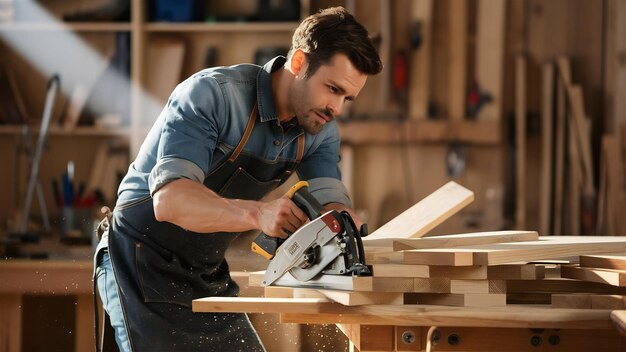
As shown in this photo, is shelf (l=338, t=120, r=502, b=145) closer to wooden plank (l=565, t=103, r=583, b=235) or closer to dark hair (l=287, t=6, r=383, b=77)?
wooden plank (l=565, t=103, r=583, b=235)

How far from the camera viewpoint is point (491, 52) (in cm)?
546

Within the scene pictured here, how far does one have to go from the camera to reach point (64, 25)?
18.2 feet

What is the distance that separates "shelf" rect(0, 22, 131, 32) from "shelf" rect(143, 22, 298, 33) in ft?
0.48

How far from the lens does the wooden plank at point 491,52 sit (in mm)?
5449

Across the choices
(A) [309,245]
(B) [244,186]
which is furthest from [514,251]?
(B) [244,186]

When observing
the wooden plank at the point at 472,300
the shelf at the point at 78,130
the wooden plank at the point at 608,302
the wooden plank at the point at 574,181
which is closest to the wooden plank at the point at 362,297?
the wooden plank at the point at 472,300

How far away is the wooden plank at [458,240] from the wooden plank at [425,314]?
0.33 metres

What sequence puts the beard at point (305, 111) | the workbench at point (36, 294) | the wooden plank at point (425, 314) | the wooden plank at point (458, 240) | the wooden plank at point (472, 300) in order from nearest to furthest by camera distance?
the wooden plank at point (425, 314), the wooden plank at point (472, 300), the wooden plank at point (458, 240), the beard at point (305, 111), the workbench at point (36, 294)

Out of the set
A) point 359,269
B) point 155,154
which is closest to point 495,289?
point 359,269

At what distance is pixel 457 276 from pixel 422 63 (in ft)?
10.4

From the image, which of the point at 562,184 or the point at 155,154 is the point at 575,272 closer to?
the point at 155,154

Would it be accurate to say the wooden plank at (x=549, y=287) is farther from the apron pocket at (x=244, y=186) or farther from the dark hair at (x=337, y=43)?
the apron pocket at (x=244, y=186)

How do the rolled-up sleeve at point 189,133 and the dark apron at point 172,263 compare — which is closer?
the rolled-up sleeve at point 189,133

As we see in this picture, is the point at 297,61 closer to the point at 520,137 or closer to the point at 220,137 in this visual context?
the point at 220,137
